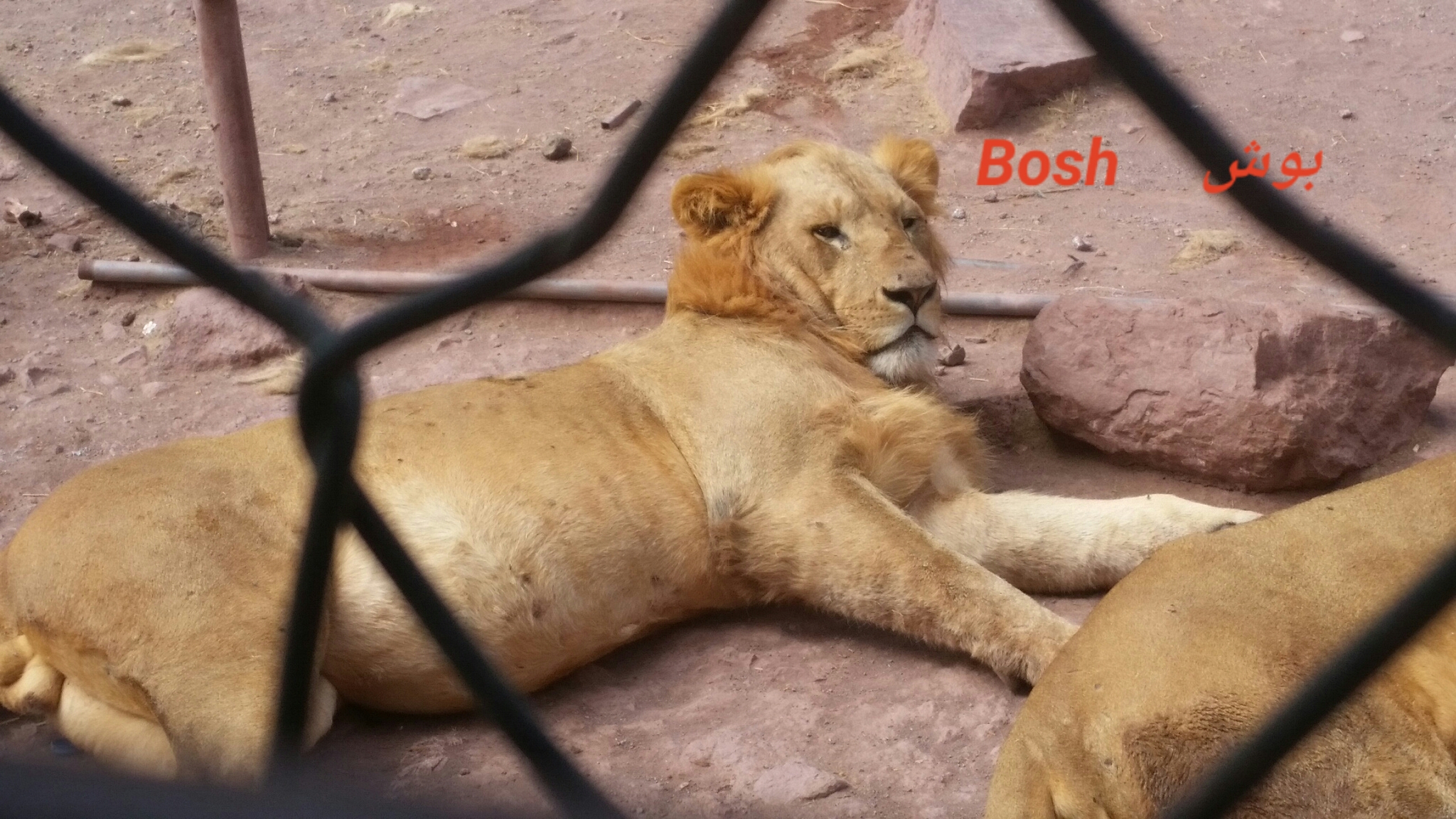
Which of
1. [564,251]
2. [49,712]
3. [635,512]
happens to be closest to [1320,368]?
[635,512]

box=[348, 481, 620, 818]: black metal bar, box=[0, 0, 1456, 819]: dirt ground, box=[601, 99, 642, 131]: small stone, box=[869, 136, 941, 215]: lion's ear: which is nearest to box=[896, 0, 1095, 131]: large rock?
box=[0, 0, 1456, 819]: dirt ground

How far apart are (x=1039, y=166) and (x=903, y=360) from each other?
12.8 feet

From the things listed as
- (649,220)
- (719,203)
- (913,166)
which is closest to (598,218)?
(719,203)

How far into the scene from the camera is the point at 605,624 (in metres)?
3.92

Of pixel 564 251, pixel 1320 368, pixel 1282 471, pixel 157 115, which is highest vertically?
pixel 564 251

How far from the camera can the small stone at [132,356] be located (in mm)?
6066

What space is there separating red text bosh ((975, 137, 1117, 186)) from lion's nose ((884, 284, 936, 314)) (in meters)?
3.56

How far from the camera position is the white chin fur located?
4.66 meters

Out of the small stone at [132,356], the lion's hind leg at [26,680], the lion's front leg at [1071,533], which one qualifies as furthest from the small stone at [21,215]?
the lion's front leg at [1071,533]

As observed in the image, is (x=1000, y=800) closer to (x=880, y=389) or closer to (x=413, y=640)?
(x=413, y=640)

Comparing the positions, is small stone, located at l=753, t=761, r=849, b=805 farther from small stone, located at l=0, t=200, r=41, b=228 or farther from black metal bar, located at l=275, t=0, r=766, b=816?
small stone, located at l=0, t=200, r=41, b=228

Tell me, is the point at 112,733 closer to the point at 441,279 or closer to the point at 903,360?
the point at 903,360

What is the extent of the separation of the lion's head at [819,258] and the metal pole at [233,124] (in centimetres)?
336

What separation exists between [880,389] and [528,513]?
1.29 m
